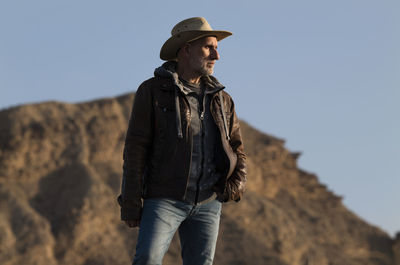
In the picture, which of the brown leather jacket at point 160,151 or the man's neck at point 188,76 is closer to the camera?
the brown leather jacket at point 160,151

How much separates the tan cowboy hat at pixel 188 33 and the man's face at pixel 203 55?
0.05 m

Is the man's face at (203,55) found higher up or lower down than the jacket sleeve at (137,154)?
higher up

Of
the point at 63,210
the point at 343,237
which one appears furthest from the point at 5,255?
the point at 343,237

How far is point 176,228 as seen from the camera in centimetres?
468

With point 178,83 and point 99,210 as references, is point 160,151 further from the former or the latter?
point 99,210

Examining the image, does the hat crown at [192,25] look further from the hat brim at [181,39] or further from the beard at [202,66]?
the beard at [202,66]

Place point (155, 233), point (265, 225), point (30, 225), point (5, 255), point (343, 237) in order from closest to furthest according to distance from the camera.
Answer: point (155, 233), point (5, 255), point (30, 225), point (265, 225), point (343, 237)

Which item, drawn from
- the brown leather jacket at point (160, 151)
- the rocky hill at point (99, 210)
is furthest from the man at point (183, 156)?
the rocky hill at point (99, 210)

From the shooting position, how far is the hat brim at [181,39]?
4.89 metres

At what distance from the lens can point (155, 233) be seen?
441 centimetres

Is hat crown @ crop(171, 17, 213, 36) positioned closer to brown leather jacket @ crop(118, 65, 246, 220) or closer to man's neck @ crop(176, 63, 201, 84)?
man's neck @ crop(176, 63, 201, 84)

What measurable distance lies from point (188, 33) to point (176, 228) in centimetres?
162

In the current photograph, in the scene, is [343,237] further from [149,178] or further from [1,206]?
[149,178]

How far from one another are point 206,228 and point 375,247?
130 feet
